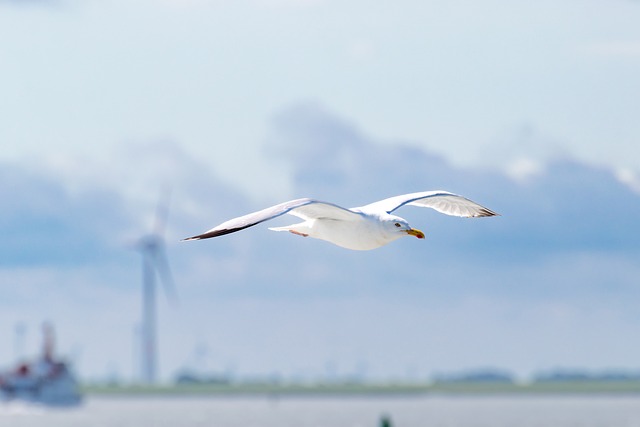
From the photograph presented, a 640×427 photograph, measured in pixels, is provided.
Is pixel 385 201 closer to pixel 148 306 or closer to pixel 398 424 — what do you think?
pixel 398 424

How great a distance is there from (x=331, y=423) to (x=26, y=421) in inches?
1486

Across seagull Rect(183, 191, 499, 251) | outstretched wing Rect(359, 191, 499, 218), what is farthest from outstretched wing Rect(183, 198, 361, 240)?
outstretched wing Rect(359, 191, 499, 218)

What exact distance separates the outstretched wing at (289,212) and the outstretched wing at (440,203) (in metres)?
2.28

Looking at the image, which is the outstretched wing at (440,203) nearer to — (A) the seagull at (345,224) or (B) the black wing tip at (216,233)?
(A) the seagull at (345,224)

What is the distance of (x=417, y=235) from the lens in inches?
1209

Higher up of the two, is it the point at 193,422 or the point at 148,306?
the point at 148,306

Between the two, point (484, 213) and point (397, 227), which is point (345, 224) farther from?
point (484, 213)

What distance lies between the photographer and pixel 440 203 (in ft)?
116

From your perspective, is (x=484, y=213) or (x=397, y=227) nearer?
(x=397, y=227)

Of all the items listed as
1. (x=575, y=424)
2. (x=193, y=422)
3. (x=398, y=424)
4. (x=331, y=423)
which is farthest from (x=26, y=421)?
(x=575, y=424)

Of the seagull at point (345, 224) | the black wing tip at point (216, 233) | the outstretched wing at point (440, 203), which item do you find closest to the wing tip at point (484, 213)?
the outstretched wing at point (440, 203)

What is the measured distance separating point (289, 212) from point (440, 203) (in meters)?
7.37

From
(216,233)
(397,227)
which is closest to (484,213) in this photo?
(397,227)

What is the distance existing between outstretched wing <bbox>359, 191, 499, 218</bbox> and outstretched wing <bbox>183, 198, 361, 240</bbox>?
2.28 meters
